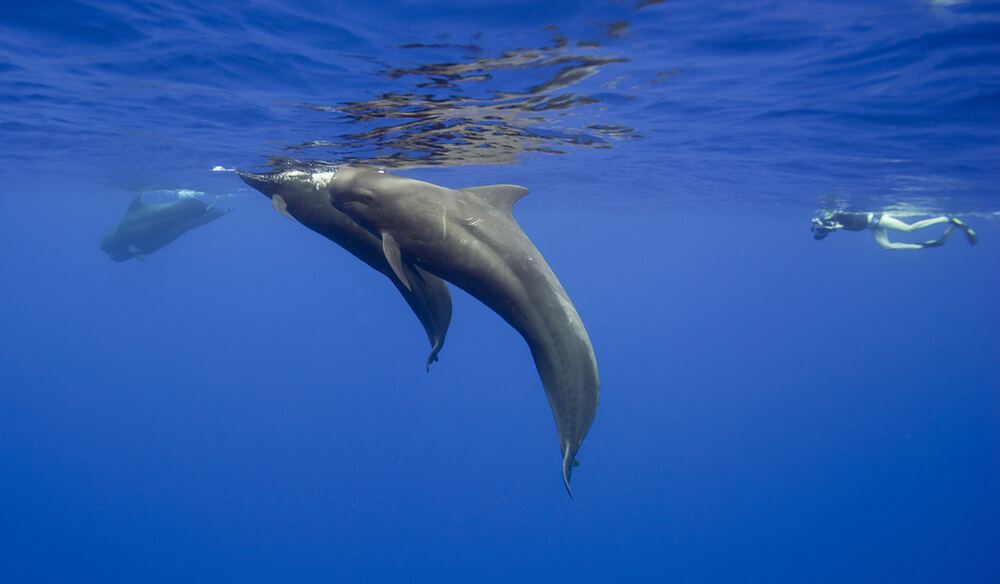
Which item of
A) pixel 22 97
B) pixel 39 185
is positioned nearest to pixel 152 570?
pixel 39 185

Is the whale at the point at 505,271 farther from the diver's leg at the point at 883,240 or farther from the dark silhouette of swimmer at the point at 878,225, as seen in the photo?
the diver's leg at the point at 883,240

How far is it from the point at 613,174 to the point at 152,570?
107ft

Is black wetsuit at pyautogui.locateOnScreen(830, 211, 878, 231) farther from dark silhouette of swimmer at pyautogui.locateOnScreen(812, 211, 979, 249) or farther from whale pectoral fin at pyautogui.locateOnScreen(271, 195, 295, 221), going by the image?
whale pectoral fin at pyautogui.locateOnScreen(271, 195, 295, 221)

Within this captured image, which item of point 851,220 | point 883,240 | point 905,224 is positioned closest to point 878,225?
point 883,240

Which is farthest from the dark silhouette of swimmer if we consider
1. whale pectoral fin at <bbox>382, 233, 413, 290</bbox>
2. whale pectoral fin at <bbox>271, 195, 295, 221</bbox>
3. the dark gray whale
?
the dark gray whale

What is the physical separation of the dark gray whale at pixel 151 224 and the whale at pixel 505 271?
58.9 ft

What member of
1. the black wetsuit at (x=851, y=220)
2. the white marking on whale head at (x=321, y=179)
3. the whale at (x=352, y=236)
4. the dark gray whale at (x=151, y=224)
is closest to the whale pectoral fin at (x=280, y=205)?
the whale at (x=352, y=236)

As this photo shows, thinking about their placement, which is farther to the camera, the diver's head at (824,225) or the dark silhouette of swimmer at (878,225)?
the diver's head at (824,225)

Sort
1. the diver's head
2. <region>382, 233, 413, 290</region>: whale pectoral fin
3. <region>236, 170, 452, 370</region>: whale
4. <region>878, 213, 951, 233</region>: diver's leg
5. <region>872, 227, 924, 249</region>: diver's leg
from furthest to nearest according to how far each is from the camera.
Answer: the diver's head, <region>872, 227, 924, 249</region>: diver's leg, <region>878, 213, 951, 233</region>: diver's leg, <region>236, 170, 452, 370</region>: whale, <region>382, 233, 413, 290</region>: whale pectoral fin

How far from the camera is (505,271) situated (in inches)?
276

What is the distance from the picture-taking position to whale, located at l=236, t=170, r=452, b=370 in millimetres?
8250

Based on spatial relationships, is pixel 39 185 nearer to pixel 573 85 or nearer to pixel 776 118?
pixel 573 85

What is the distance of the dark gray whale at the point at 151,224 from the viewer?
22094 mm

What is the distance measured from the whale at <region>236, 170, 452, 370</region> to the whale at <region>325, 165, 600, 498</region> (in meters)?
0.83
